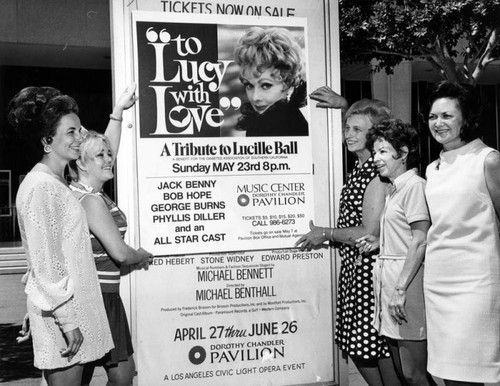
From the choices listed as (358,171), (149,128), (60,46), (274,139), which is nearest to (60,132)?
(149,128)

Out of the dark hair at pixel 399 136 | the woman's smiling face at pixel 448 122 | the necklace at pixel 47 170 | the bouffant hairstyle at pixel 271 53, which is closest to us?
the necklace at pixel 47 170

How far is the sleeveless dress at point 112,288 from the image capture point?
3617mm

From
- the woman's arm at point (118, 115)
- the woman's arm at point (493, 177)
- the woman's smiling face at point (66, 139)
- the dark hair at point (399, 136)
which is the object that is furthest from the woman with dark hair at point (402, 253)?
the woman's smiling face at point (66, 139)

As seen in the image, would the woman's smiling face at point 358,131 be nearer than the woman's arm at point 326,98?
Yes

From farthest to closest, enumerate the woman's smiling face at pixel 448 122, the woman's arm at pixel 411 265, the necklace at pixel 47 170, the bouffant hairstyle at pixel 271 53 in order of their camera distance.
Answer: the bouffant hairstyle at pixel 271 53, the woman's arm at pixel 411 265, the woman's smiling face at pixel 448 122, the necklace at pixel 47 170

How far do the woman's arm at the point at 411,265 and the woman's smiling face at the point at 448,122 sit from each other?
45cm

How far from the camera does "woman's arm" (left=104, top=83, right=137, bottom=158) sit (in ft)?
12.5

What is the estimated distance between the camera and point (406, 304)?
12.0ft

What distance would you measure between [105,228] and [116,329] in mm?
574

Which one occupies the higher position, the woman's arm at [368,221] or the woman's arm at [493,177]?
the woman's arm at [493,177]

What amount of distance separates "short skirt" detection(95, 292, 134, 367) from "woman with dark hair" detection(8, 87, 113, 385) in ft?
1.23

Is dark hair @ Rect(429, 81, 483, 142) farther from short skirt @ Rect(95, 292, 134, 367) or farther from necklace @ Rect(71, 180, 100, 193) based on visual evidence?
short skirt @ Rect(95, 292, 134, 367)

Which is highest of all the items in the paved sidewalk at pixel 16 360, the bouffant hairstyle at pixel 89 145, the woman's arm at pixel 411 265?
the bouffant hairstyle at pixel 89 145

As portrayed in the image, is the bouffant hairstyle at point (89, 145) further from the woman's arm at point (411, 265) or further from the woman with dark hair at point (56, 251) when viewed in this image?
the woman's arm at point (411, 265)
